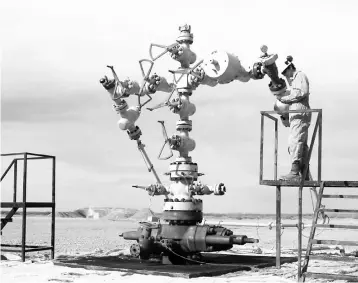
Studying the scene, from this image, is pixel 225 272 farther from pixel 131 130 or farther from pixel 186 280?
pixel 131 130

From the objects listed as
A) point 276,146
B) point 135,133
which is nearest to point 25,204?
point 135,133

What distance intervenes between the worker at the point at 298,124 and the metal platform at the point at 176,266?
6.85 ft

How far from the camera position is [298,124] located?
12.1 metres

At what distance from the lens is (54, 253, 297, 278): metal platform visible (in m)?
11.9

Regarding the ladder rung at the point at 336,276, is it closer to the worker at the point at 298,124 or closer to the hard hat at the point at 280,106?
the worker at the point at 298,124

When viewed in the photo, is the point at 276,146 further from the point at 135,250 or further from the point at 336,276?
the point at 135,250

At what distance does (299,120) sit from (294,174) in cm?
98

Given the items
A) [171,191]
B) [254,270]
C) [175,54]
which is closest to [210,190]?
[171,191]

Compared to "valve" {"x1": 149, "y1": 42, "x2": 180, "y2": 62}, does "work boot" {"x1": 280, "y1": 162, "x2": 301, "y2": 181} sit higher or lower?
lower

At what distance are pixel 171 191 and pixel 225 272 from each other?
2.71 metres

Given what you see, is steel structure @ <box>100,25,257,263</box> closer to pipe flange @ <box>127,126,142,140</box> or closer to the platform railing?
pipe flange @ <box>127,126,142,140</box>

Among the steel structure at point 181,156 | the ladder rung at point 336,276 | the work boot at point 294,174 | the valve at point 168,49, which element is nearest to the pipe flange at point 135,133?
the steel structure at point 181,156

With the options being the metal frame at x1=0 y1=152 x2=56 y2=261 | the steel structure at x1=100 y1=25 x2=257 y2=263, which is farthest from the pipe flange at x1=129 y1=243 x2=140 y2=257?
the metal frame at x1=0 y1=152 x2=56 y2=261

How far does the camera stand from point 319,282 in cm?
1106
